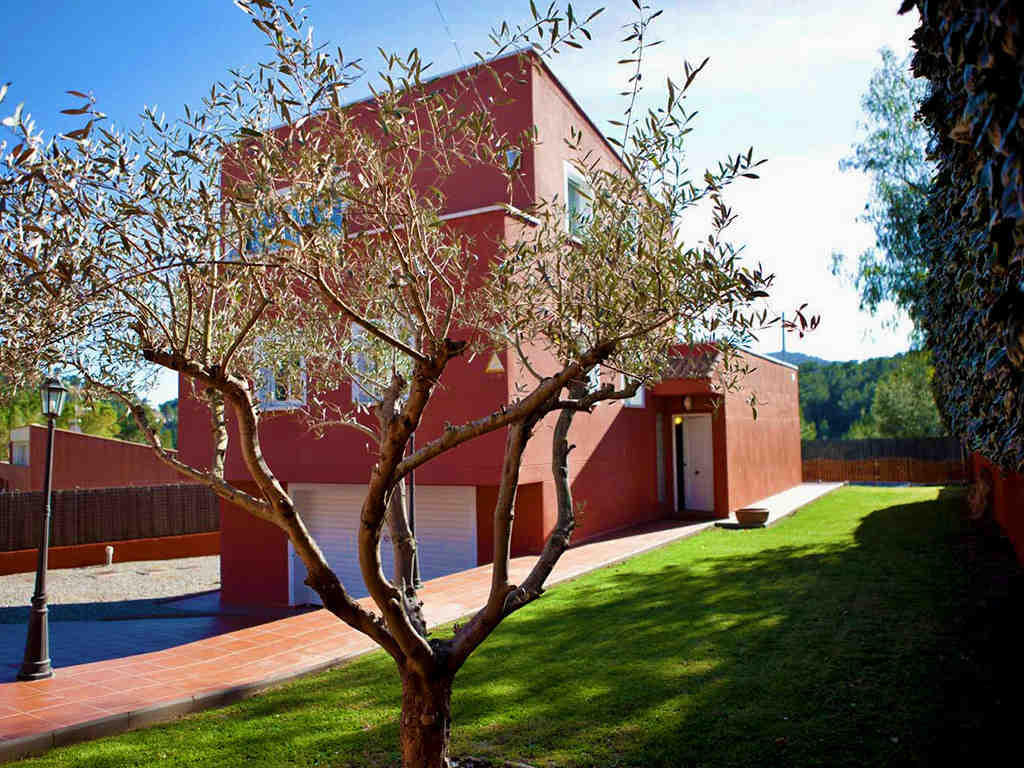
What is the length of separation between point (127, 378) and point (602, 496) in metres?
10.4

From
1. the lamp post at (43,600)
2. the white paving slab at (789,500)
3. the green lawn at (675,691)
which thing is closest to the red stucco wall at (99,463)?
the white paving slab at (789,500)

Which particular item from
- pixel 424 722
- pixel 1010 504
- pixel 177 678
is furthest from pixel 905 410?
pixel 424 722

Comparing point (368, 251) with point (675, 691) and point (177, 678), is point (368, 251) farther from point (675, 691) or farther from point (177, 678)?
point (177, 678)

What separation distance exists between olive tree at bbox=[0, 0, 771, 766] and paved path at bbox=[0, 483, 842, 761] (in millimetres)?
2772

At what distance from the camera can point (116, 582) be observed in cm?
1983

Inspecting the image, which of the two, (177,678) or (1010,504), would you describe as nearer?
(177,678)

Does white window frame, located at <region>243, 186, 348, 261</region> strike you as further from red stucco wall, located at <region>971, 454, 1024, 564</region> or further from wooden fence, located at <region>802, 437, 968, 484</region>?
wooden fence, located at <region>802, 437, 968, 484</region>

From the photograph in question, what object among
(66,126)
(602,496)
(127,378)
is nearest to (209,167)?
(66,126)

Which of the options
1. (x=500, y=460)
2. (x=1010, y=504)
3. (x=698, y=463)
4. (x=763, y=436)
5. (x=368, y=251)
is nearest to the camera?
(x=368, y=251)

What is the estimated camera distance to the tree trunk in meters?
4.09

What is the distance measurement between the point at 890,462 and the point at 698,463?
17100 mm

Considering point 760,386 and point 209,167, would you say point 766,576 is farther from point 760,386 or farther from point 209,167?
point 760,386

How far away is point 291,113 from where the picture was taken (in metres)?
3.90

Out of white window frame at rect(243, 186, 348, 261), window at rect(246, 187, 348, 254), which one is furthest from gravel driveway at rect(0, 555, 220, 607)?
window at rect(246, 187, 348, 254)
